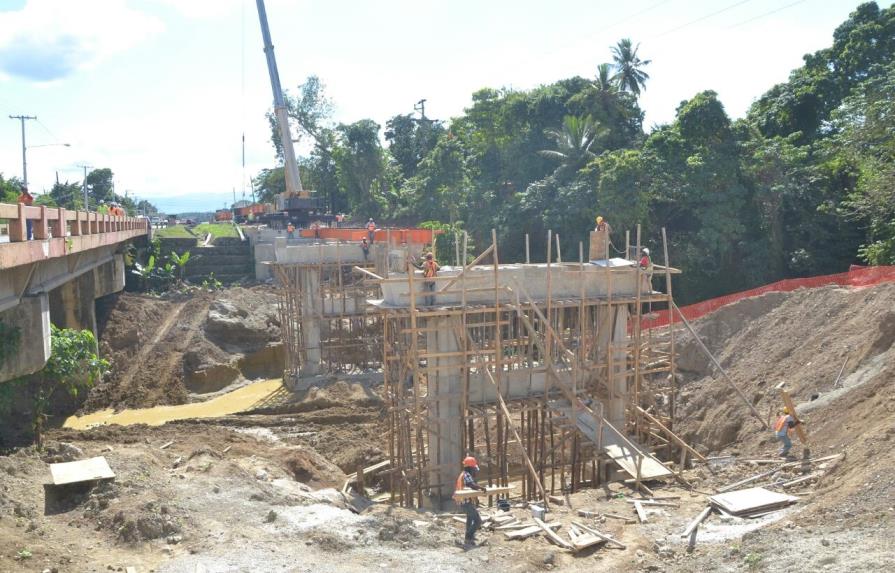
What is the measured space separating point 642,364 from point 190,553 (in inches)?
501

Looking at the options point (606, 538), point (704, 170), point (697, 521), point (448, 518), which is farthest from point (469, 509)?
point (704, 170)

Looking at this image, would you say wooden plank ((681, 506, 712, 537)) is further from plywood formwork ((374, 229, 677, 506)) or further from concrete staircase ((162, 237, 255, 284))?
concrete staircase ((162, 237, 255, 284))

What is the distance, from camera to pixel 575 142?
1528 inches

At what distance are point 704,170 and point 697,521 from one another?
881 inches

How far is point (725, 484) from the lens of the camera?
51.3 ft

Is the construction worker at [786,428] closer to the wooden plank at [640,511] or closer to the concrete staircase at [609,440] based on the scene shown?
the concrete staircase at [609,440]

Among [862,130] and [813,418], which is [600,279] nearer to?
[813,418]

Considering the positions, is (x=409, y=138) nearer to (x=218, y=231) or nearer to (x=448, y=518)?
(x=218, y=231)

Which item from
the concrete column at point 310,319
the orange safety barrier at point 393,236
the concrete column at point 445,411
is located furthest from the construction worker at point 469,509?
the orange safety barrier at point 393,236

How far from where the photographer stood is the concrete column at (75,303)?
93.3ft

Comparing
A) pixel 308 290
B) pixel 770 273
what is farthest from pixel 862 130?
pixel 308 290

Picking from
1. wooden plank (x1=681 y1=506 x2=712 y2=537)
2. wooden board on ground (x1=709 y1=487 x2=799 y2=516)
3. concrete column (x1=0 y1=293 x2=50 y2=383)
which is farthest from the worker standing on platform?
concrete column (x1=0 y1=293 x2=50 y2=383)

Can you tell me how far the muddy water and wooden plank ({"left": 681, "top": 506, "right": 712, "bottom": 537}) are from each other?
58.7ft

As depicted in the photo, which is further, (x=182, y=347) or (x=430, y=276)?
(x=182, y=347)
